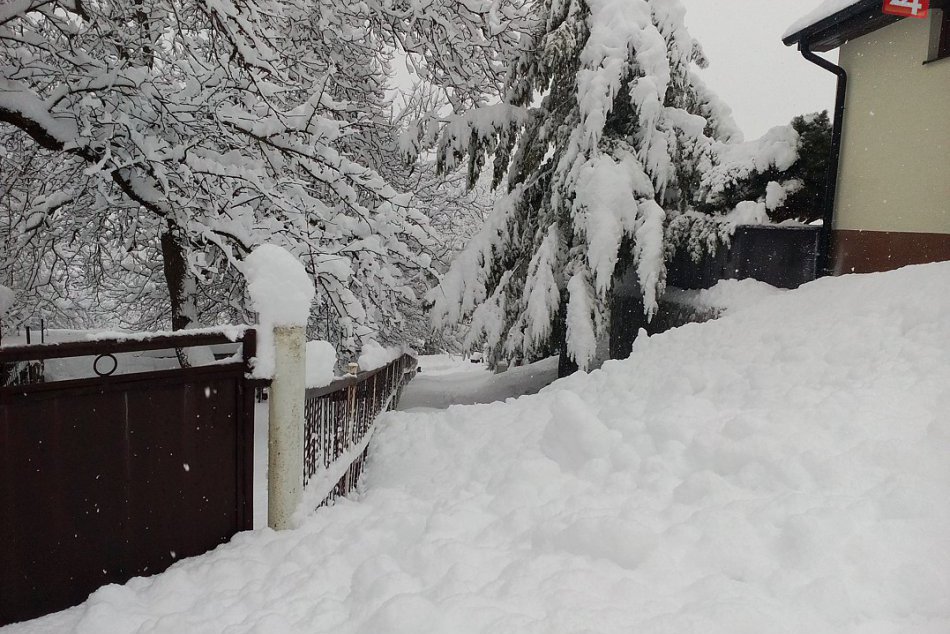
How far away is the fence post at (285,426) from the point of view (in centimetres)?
367

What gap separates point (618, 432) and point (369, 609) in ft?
7.31

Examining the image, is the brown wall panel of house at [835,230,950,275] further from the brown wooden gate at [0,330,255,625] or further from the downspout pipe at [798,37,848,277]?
the brown wooden gate at [0,330,255,625]

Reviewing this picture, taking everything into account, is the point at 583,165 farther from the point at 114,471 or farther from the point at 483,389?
the point at 114,471

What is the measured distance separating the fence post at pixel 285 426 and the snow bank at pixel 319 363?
8.4 inches

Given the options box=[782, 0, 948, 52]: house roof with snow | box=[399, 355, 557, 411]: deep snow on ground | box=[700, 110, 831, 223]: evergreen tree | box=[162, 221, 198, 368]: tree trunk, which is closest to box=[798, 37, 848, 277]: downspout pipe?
box=[782, 0, 948, 52]: house roof with snow

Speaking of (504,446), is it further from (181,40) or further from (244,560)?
(181,40)

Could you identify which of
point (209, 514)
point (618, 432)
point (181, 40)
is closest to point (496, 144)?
point (181, 40)

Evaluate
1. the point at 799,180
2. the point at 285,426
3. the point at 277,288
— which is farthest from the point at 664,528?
the point at 799,180

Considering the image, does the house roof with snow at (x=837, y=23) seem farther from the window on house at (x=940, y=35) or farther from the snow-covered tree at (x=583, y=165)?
the snow-covered tree at (x=583, y=165)

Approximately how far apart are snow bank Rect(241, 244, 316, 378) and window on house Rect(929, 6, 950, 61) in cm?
752

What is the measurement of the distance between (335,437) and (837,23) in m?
8.14

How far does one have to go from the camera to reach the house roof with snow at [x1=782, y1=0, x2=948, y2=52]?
6.96 meters

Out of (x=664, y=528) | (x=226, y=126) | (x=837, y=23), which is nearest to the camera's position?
(x=664, y=528)

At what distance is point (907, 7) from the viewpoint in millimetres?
6277
